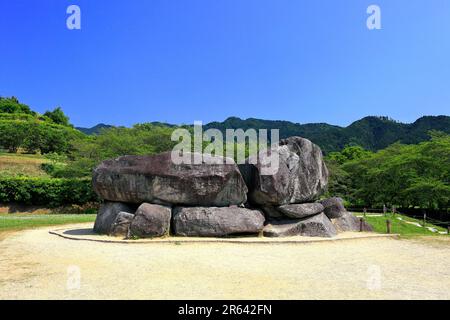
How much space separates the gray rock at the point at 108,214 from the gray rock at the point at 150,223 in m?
Result: 1.54

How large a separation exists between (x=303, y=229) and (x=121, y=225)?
757cm

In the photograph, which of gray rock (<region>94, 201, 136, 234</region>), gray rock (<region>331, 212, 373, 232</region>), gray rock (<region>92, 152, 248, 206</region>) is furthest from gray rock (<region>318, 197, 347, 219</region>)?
gray rock (<region>94, 201, 136, 234</region>)

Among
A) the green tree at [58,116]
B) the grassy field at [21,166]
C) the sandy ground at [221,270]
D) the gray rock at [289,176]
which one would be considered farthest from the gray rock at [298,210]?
the green tree at [58,116]

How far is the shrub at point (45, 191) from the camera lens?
30625 mm

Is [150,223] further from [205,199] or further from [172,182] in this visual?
[205,199]

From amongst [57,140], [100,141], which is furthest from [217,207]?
[57,140]

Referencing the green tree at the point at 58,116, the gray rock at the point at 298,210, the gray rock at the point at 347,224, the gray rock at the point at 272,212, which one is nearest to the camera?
the gray rock at the point at 298,210

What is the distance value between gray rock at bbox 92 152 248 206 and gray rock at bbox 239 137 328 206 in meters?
0.85

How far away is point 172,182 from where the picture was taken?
50.2ft

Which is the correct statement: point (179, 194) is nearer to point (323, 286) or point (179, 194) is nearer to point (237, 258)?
point (237, 258)

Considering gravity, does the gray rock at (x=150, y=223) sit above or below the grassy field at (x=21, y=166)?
below

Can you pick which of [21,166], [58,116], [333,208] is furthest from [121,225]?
[58,116]

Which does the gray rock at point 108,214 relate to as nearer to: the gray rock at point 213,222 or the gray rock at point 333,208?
the gray rock at point 213,222

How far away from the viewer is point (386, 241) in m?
14.8
